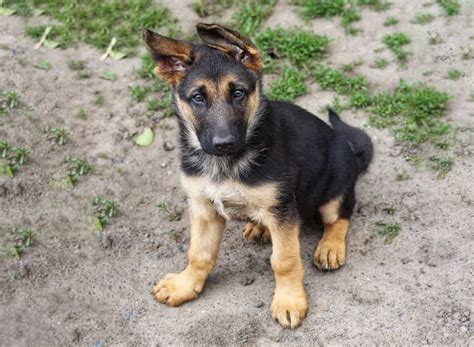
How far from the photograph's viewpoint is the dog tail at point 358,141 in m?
6.52

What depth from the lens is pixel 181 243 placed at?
6.18m

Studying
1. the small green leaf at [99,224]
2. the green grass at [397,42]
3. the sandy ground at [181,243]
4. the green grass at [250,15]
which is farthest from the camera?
the green grass at [250,15]

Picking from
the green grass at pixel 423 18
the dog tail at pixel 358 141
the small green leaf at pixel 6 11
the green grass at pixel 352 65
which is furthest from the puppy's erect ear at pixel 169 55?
the small green leaf at pixel 6 11

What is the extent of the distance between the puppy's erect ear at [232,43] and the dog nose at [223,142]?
0.69 meters

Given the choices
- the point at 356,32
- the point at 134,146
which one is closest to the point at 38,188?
the point at 134,146

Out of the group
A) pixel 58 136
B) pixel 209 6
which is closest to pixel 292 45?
pixel 209 6

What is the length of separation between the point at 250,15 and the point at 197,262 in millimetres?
4514

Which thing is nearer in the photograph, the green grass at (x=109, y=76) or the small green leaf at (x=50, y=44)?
the green grass at (x=109, y=76)

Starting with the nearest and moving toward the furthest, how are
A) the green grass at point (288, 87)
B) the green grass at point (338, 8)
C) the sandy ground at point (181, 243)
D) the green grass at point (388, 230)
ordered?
1. the sandy ground at point (181, 243)
2. the green grass at point (388, 230)
3. the green grass at point (288, 87)
4. the green grass at point (338, 8)

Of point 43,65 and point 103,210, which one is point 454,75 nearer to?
point 103,210

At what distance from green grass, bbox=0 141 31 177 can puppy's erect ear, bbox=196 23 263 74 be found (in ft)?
10.0

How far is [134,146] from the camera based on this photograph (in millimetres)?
7316

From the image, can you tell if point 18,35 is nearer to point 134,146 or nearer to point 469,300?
point 134,146

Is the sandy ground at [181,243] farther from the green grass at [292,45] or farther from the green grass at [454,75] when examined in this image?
the green grass at [292,45]
